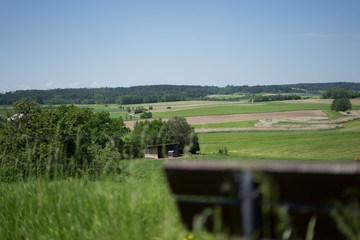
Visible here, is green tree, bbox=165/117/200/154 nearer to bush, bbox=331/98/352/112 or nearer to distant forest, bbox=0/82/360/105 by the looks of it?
Result: bush, bbox=331/98/352/112

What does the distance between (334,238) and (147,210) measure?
147cm

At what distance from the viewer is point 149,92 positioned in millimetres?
171250

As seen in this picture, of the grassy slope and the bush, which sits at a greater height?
the grassy slope

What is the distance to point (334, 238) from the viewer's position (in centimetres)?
174

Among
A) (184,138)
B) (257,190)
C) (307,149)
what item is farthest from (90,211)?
(307,149)

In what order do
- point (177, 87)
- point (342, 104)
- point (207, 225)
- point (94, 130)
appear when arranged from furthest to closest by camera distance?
point (177, 87) → point (342, 104) → point (94, 130) → point (207, 225)

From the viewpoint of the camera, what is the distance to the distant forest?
106m

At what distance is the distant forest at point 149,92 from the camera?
4172 inches

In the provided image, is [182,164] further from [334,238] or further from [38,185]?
[38,185]

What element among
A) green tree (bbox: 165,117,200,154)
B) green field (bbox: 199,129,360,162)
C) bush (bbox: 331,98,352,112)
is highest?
green tree (bbox: 165,117,200,154)

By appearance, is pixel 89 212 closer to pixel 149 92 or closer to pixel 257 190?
pixel 257 190

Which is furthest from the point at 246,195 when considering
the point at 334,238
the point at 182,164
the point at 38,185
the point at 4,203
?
the point at 4,203

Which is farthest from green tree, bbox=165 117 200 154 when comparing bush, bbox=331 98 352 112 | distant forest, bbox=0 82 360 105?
distant forest, bbox=0 82 360 105

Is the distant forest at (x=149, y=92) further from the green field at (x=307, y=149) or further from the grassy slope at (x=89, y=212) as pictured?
the grassy slope at (x=89, y=212)
